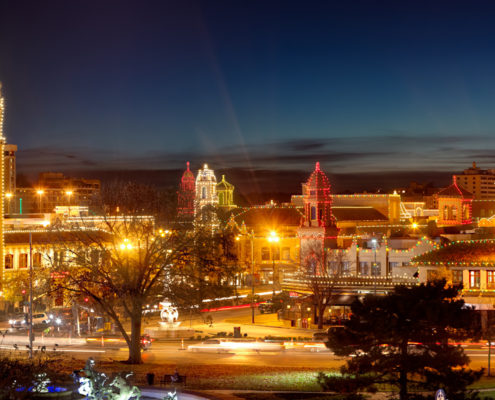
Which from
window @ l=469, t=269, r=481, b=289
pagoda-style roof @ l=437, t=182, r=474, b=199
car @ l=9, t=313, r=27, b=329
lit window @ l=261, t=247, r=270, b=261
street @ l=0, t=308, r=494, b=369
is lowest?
street @ l=0, t=308, r=494, b=369

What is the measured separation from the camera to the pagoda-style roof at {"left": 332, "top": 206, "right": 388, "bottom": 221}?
10190 centimetres

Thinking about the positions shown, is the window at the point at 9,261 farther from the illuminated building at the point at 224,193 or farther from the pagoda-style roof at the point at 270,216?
the illuminated building at the point at 224,193

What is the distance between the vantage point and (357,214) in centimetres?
10438

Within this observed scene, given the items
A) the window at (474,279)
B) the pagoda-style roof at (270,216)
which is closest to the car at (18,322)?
the window at (474,279)

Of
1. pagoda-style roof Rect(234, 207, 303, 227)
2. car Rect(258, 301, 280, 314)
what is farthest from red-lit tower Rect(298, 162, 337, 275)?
pagoda-style roof Rect(234, 207, 303, 227)


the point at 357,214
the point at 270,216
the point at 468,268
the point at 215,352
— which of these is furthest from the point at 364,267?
the point at 357,214

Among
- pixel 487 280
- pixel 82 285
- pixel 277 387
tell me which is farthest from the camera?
pixel 487 280

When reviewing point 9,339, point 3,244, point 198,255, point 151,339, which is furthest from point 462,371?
point 3,244

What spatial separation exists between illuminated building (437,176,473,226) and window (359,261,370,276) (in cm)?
3233

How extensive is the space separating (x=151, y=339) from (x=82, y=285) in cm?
1292

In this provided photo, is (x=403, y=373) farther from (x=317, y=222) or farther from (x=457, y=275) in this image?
(x=317, y=222)

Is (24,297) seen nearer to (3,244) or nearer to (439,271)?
(3,244)

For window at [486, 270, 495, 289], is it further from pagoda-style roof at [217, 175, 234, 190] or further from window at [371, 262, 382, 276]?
pagoda-style roof at [217, 175, 234, 190]

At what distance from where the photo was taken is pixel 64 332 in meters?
53.7
